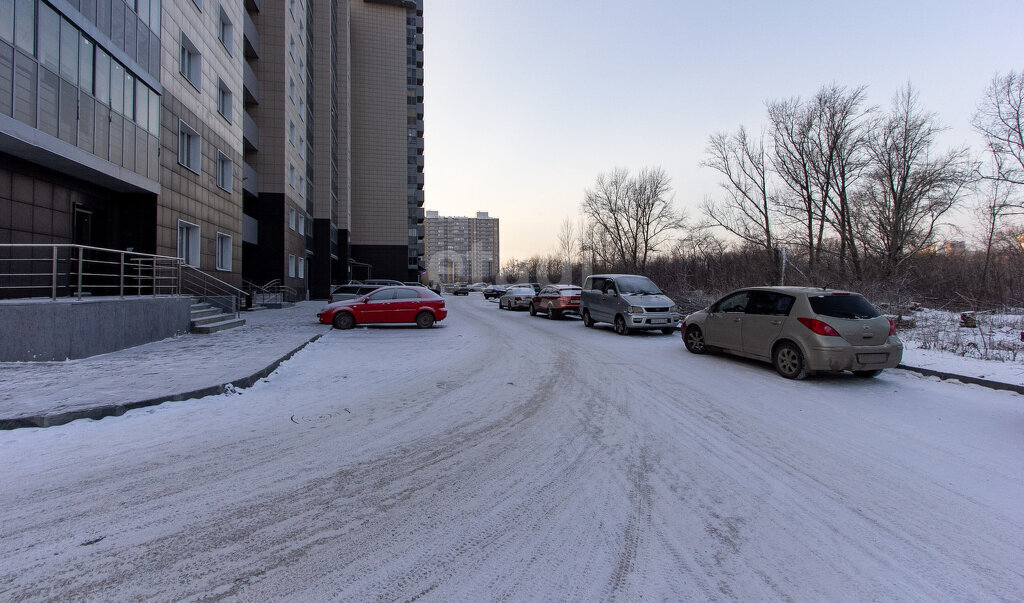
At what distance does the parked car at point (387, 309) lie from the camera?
15789 mm

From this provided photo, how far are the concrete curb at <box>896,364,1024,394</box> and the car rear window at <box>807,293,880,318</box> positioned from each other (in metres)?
1.47

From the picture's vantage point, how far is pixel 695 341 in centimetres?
1071

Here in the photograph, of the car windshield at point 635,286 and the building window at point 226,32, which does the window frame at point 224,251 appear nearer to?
the building window at point 226,32

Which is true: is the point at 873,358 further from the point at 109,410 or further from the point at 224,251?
the point at 224,251

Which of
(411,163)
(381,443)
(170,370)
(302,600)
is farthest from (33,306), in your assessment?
(411,163)

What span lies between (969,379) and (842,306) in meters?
2.15

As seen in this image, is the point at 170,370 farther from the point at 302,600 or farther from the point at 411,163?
the point at 411,163

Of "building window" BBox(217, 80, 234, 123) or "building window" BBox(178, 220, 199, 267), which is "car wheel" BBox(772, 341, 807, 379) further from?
"building window" BBox(217, 80, 234, 123)

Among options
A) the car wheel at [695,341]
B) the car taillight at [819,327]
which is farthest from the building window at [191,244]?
the car taillight at [819,327]

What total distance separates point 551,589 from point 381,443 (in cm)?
265

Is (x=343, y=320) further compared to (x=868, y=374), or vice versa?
(x=343, y=320)

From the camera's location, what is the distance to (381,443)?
461cm

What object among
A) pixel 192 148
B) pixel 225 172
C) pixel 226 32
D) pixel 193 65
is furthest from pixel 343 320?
pixel 226 32

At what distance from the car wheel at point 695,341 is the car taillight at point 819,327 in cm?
272
